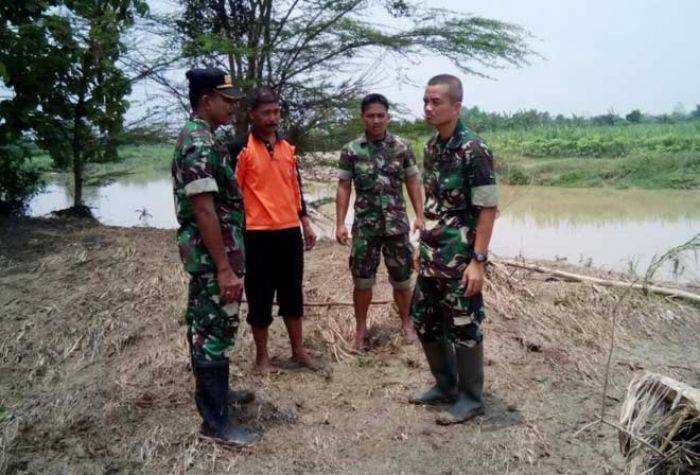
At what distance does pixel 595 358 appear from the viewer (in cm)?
418

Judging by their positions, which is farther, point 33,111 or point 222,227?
point 33,111

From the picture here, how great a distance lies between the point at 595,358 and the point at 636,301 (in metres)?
1.45

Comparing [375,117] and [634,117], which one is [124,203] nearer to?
[375,117]

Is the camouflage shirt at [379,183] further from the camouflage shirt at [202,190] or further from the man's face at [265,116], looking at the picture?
the camouflage shirt at [202,190]

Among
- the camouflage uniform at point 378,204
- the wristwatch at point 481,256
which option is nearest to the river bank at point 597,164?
the camouflage uniform at point 378,204

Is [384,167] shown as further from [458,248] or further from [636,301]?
[636,301]

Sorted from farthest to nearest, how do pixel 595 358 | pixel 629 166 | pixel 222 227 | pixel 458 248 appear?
pixel 629 166
pixel 595 358
pixel 458 248
pixel 222 227

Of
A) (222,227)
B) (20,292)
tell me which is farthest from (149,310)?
(222,227)

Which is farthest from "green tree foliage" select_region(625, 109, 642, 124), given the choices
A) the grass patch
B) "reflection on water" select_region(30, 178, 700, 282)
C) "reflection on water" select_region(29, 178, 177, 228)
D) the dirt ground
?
the dirt ground

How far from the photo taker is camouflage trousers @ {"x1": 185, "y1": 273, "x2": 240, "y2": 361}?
2766 millimetres

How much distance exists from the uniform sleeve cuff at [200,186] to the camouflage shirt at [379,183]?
149 cm

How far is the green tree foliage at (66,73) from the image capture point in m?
6.73

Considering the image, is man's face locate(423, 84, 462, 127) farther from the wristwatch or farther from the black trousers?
the black trousers

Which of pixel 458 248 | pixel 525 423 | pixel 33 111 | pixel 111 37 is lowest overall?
pixel 525 423
